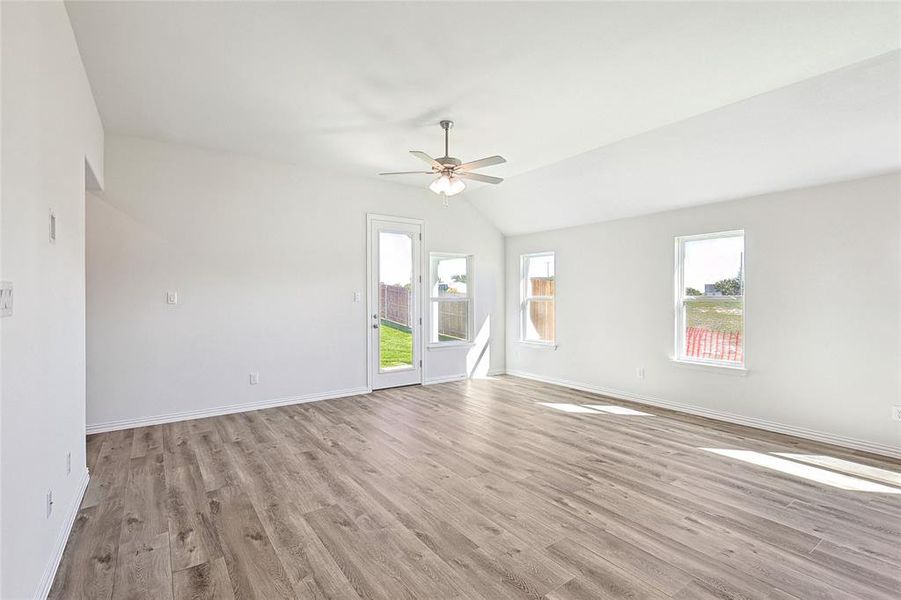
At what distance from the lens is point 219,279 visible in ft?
15.4

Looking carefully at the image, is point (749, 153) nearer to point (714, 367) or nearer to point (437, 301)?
point (714, 367)

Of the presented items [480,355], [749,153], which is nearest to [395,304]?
[480,355]

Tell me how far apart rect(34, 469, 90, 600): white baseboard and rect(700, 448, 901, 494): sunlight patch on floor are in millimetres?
4291

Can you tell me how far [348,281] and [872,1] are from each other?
4977mm

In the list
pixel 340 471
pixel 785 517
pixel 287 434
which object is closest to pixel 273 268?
pixel 287 434

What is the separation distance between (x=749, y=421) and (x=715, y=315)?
1122 millimetres

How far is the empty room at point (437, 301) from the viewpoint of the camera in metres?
2.05

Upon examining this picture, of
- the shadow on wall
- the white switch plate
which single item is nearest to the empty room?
the white switch plate

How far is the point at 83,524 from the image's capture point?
2.46 metres

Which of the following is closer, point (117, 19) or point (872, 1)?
point (872, 1)

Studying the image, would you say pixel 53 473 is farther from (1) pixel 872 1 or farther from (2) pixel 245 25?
(1) pixel 872 1

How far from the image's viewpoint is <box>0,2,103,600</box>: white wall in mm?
1523

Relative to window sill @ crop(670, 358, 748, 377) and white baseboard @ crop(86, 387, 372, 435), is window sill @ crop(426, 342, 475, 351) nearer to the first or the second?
white baseboard @ crop(86, 387, 372, 435)

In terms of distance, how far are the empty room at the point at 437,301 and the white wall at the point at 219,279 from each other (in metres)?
0.03
